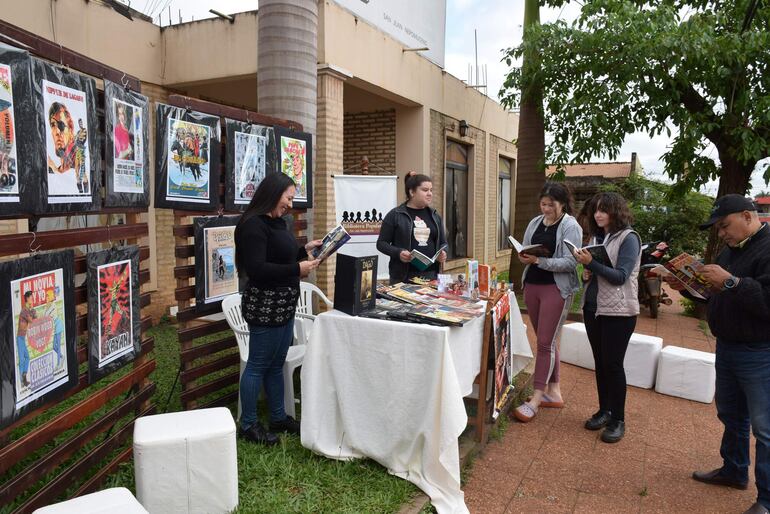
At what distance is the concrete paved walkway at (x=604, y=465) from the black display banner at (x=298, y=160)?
2700 millimetres

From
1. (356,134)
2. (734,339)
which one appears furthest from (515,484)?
(356,134)

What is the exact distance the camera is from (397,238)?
496cm

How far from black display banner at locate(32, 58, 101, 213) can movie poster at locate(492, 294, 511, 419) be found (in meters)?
2.73

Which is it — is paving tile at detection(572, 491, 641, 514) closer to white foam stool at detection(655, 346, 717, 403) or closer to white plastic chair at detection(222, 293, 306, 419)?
white plastic chair at detection(222, 293, 306, 419)

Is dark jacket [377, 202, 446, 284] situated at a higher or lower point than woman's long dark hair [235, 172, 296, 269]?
lower

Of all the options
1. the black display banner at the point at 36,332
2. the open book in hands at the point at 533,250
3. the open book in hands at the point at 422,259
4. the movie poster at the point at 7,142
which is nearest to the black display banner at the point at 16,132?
the movie poster at the point at 7,142

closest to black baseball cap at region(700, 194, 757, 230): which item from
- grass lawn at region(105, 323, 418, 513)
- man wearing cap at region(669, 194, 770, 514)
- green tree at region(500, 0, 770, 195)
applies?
man wearing cap at region(669, 194, 770, 514)

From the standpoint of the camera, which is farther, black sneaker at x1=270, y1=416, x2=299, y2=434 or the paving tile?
black sneaker at x1=270, y1=416, x2=299, y2=434

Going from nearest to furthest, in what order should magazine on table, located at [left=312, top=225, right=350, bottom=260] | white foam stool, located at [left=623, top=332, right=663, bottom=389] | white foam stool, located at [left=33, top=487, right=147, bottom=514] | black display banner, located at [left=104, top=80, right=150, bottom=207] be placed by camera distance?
1. white foam stool, located at [left=33, top=487, right=147, bottom=514]
2. black display banner, located at [left=104, top=80, right=150, bottom=207]
3. magazine on table, located at [left=312, top=225, right=350, bottom=260]
4. white foam stool, located at [left=623, top=332, right=663, bottom=389]

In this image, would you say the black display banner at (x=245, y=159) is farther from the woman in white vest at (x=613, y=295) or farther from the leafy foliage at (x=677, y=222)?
the leafy foliage at (x=677, y=222)

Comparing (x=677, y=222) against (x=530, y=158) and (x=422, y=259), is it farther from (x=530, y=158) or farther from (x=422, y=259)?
(x=422, y=259)

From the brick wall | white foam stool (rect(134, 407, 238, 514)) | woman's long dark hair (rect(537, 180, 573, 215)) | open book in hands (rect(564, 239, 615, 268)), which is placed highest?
the brick wall

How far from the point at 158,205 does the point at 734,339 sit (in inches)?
151

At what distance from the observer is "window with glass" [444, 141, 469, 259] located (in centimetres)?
1157
